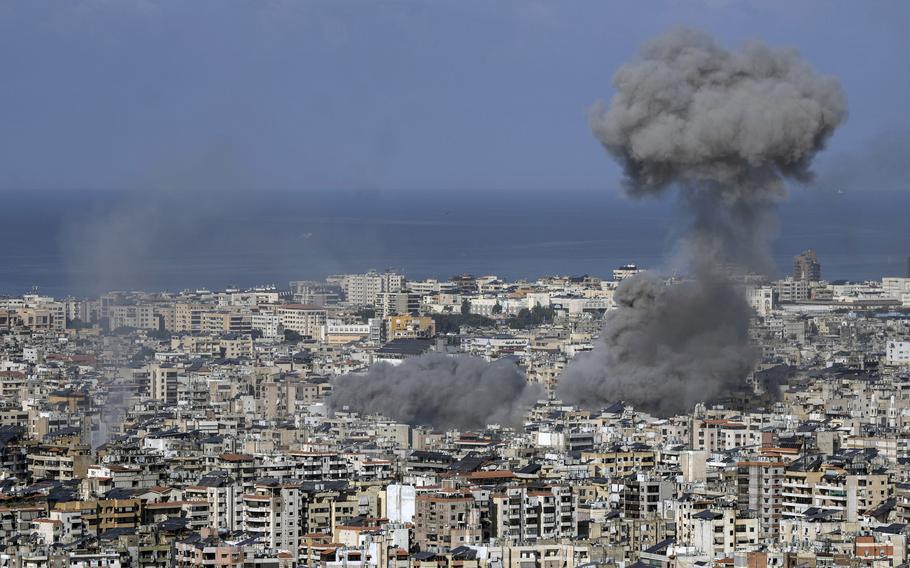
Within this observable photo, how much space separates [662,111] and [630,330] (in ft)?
10.9

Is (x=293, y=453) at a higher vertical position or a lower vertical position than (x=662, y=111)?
lower

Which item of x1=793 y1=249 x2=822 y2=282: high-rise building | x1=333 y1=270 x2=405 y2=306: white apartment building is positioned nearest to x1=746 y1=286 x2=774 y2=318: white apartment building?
x1=793 y1=249 x2=822 y2=282: high-rise building

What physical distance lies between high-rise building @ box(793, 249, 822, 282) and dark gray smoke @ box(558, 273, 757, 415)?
26824mm

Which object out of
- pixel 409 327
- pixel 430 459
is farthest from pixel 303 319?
pixel 430 459

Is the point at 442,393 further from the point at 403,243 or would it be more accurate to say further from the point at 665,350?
the point at 403,243

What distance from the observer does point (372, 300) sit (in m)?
74.0

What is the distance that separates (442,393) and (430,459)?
9417 mm

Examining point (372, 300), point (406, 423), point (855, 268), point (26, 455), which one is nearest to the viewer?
point (26, 455)

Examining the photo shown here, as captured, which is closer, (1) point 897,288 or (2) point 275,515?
(2) point 275,515

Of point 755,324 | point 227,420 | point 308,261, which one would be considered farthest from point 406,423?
point 308,261

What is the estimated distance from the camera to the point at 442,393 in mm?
44531

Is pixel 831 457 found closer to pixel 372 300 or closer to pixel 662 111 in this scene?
pixel 662 111

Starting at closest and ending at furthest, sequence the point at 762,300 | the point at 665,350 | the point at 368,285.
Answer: the point at 665,350 → the point at 762,300 → the point at 368,285

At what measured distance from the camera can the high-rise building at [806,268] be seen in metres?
73.2
